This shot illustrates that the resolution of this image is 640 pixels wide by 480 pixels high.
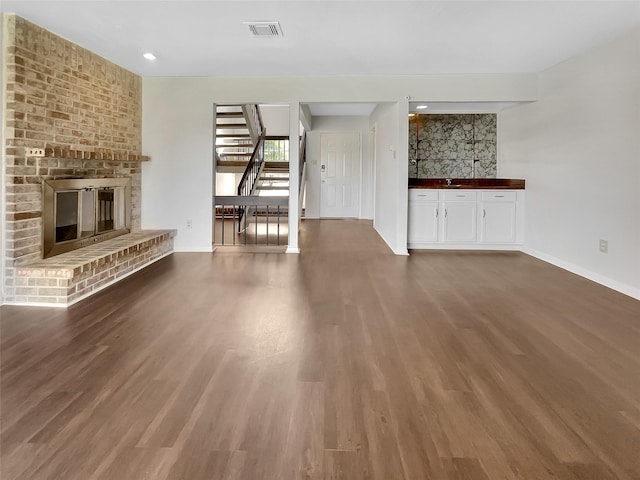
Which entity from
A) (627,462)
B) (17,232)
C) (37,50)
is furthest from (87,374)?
(37,50)

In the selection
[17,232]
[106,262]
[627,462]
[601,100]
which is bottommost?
[627,462]

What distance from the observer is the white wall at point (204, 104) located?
5797mm

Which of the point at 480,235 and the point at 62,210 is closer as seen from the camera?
the point at 62,210

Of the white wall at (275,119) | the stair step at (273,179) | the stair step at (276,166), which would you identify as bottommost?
the stair step at (273,179)

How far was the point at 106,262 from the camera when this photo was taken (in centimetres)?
414

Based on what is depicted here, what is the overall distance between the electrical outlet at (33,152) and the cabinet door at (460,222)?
487 centimetres

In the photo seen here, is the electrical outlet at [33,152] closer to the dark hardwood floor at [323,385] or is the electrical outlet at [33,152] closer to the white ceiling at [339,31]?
the white ceiling at [339,31]

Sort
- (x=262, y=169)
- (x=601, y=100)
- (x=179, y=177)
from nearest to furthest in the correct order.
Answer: (x=601, y=100) → (x=179, y=177) → (x=262, y=169)

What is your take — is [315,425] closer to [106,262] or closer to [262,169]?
[106,262]

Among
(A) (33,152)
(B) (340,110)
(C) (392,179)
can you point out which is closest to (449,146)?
(C) (392,179)

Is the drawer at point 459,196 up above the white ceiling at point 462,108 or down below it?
below

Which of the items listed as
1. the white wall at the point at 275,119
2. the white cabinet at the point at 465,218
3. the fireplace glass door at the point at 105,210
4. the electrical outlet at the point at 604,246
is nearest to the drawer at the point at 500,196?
the white cabinet at the point at 465,218

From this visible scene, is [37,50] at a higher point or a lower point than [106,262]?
higher

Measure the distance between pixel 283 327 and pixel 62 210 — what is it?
2547 mm
